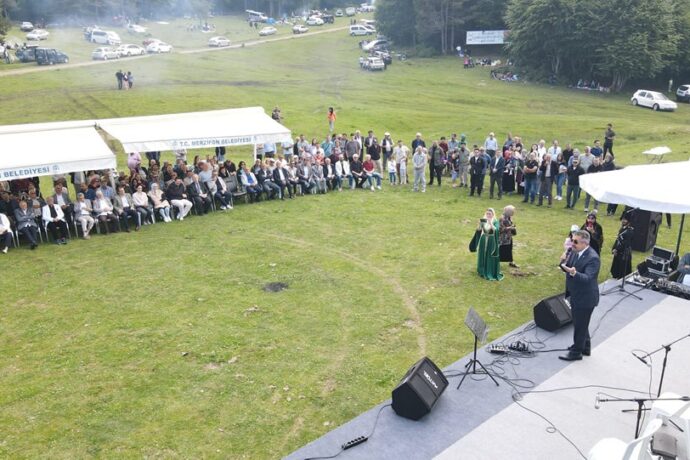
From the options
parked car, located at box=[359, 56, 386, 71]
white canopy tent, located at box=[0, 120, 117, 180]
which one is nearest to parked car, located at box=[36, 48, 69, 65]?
parked car, located at box=[359, 56, 386, 71]

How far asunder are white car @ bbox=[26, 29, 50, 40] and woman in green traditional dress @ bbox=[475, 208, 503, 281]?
2253 inches

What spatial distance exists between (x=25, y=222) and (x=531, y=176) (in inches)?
552

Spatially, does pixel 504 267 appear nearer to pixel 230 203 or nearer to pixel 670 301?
pixel 670 301

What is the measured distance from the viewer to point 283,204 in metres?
18.0

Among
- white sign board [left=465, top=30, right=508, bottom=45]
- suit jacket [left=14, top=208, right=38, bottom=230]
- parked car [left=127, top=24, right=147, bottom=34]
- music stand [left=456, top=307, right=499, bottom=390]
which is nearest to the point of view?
music stand [left=456, top=307, right=499, bottom=390]

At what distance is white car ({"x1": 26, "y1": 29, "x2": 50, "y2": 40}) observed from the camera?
184ft

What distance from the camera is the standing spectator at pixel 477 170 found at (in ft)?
61.1

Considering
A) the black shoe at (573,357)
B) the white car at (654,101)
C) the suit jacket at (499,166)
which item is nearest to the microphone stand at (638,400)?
the black shoe at (573,357)

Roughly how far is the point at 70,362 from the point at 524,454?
21.8ft

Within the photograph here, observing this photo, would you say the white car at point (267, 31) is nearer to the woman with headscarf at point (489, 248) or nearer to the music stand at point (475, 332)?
the woman with headscarf at point (489, 248)

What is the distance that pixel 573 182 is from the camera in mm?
17562

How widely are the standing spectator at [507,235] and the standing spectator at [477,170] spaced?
6.19 m

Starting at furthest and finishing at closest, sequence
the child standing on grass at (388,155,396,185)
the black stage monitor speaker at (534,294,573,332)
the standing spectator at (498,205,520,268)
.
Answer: the child standing on grass at (388,155,396,185), the standing spectator at (498,205,520,268), the black stage monitor speaker at (534,294,573,332)

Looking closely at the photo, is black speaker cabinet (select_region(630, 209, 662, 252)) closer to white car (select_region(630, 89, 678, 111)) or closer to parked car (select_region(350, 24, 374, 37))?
white car (select_region(630, 89, 678, 111))
